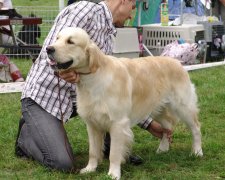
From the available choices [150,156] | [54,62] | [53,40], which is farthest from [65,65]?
[150,156]

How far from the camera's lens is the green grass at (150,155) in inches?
139

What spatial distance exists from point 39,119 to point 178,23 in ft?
17.5

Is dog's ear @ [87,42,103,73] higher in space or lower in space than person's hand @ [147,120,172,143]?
higher

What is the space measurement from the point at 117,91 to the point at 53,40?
0.63 m

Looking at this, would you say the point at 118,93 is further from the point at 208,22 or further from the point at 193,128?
the point at 208,22

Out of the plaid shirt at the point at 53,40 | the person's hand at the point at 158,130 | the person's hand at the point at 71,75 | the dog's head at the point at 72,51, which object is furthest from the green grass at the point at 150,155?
the dog's head at the point at 72,51

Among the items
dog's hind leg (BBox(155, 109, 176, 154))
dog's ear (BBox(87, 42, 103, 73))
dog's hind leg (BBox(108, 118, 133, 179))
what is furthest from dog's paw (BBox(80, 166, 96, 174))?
dog's ear (BBox(87, 42, 103, 73))

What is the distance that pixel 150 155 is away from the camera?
397 cm

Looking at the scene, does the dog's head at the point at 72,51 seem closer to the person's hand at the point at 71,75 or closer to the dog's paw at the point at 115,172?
the person's hand at the point at 71,75

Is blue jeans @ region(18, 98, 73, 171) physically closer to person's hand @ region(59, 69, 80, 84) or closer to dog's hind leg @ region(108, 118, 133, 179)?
dog's hind leg @ region(108, 118, 133, 179)

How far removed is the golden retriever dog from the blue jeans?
0.19 meters

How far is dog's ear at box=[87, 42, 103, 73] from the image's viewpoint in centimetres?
312

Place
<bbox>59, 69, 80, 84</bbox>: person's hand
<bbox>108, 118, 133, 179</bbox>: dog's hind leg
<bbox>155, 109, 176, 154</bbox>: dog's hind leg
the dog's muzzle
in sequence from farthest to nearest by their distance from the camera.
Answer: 1. <bbox>155, 109, 176, 154</bbox>: dog's hind leg
2. <bbox>108, 118, 133, 179</bbox>: dog's hind leg
3. <bbox>59, 69, 80, 84</bbox>: person's hand
4. the dog's muzzle

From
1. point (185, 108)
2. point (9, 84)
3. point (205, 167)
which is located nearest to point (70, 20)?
point (185, 108)
